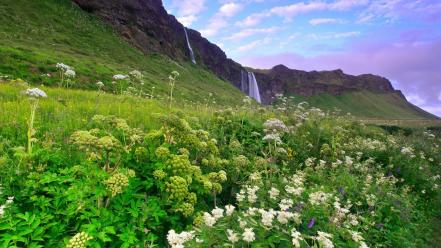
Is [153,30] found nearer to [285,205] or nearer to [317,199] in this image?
[317,199]

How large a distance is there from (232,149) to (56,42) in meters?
60.4

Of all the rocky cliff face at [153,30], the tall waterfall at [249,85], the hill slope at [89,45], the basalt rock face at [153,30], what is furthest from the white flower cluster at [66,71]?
the tall waterfall at [249,85]

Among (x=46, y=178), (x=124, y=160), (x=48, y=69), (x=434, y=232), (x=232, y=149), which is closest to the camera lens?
(x=46, y=178)

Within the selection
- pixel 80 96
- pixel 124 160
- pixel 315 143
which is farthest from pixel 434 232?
pixel 80 96

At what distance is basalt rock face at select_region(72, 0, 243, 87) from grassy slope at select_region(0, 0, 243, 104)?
229 inches

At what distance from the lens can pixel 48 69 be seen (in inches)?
1345

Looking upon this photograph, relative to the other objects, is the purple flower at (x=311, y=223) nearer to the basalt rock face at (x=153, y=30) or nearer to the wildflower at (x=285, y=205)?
the wildflower at (x=285, y=205)

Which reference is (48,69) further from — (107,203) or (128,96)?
(107,203)

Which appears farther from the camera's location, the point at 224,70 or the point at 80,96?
the point at 224,70

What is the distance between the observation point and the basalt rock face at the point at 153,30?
9011 cm

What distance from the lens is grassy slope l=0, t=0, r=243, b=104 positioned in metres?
35.2

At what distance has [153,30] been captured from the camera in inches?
4345

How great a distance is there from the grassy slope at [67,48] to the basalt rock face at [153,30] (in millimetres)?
5816

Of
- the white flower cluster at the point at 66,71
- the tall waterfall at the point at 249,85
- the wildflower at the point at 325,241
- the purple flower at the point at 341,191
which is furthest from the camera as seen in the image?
the tall waterfall at the point at 249,85
